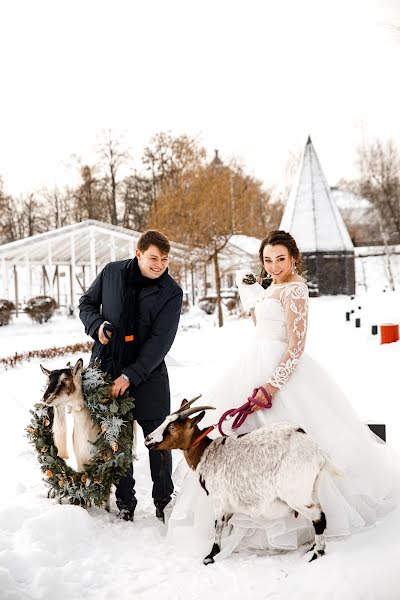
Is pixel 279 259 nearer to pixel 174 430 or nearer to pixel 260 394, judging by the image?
pixel 260 394

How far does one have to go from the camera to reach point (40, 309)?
2277cm

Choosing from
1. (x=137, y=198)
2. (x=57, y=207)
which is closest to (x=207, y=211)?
(x=137, y=198)

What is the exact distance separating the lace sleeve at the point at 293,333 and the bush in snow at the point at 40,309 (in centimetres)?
2073

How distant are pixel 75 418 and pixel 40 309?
65.6 ft

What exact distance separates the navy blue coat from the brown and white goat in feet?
0.95

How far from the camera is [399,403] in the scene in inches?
266

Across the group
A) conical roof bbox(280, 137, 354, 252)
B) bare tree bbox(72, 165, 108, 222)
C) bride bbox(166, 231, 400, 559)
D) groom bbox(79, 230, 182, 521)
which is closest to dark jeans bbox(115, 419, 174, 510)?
groom bbox(79, 230, 182, 521)

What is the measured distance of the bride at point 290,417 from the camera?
3.22 meters

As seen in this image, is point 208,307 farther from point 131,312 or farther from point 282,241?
point 282,241

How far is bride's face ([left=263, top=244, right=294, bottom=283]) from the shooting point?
11.7 ft

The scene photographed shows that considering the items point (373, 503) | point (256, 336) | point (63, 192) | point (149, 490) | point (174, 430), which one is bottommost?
point (149, 490)

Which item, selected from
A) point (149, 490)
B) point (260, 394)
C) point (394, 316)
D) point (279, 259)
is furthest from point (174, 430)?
point (394, 316)

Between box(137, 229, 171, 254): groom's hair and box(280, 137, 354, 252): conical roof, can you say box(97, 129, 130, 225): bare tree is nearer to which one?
box(280, 137, 354, 252): conical roof

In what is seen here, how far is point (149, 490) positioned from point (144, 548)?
118 cm
